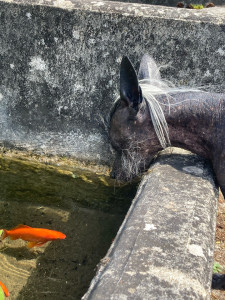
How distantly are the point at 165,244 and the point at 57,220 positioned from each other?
1.88 meters

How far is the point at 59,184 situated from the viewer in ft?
14.0

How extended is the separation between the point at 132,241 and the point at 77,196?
2.05 metres

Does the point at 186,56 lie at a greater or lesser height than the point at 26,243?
greater

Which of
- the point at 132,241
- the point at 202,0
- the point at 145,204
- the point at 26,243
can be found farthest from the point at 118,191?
the point at 202,0

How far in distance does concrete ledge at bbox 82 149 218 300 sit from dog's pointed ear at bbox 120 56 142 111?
571 mm

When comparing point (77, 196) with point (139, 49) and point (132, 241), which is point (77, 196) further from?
point (132, 241)

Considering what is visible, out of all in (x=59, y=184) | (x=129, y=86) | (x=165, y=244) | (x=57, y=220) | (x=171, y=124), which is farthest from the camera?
(x=59, y=184)

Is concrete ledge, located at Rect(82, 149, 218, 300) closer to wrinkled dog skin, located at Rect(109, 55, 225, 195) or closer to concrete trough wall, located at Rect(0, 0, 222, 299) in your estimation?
concrete trough wall, located at Rect(0, 0, 222, 299)

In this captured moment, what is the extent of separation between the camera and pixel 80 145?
4.27 m

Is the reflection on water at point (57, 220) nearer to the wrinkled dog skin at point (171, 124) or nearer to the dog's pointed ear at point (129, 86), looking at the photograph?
the wrinkled dog skin at point (171, 124)

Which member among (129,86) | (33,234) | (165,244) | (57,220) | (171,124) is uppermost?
(129,86)

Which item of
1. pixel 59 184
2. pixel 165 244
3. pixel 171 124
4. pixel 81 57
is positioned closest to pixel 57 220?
pixel 59 184

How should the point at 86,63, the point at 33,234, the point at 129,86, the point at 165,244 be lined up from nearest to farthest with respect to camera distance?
the point at 165,244 → the point at 129,86 → the point at 33,234 → the point at 86,63

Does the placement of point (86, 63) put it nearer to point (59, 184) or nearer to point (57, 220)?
point (59, 184)
